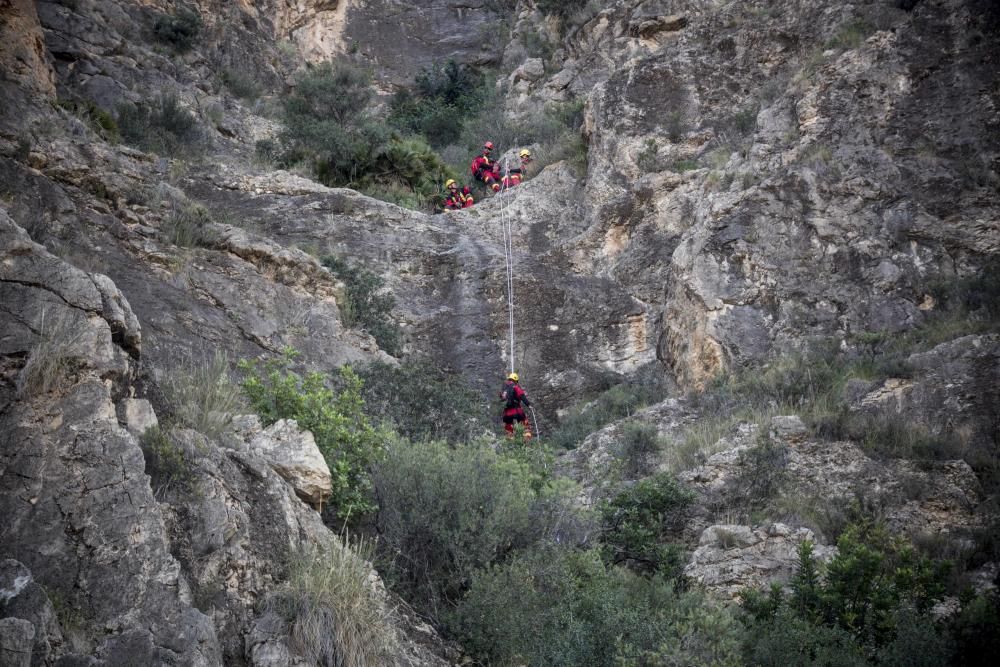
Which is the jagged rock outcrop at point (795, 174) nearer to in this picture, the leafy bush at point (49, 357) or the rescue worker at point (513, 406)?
the rescue worker at point (513, 406)

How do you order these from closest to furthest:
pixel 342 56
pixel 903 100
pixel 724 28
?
pixel 903 100
pixel 724 28
pixel 342 56

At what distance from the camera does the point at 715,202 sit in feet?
48.9

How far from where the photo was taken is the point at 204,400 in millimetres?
6508

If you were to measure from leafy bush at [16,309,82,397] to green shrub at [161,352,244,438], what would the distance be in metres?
0.85

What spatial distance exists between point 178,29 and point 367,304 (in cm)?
1268

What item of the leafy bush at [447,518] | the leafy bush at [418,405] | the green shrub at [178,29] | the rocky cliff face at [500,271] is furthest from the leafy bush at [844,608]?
the green shrub at [178,29]

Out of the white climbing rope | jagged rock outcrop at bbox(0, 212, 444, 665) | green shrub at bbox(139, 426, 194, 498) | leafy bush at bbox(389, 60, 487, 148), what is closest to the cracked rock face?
jagged rock outcrop at bbox(0, 212, 444, 665)

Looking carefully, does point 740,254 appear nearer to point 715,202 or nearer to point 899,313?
point 715,202

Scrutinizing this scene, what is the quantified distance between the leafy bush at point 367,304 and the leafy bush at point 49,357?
8.52 metres

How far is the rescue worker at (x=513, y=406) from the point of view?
44.1ft

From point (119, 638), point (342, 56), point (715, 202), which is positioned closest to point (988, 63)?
point (715, 202)

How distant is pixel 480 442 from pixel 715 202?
8732 mm

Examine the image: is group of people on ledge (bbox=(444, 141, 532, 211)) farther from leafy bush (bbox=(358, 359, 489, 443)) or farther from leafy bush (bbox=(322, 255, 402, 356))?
leafy bush (bbox=(358, 359, 489, 443))

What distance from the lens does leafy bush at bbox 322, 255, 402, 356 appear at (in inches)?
563
